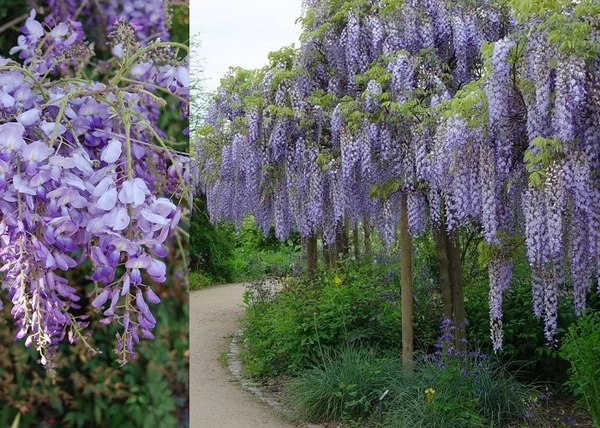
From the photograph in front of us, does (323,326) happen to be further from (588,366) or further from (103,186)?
(103,186)

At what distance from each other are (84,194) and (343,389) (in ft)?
8.64

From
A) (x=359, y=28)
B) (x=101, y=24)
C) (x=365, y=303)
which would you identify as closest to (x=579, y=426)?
(x=365, y=303)

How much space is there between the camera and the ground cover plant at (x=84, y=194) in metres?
0.86

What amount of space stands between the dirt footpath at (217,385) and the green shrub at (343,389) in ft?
0.49

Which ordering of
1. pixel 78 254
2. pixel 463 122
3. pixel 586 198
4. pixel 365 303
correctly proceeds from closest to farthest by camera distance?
pixel 78 254, pixel 586 198, pixel 463 122, pixel 365 303

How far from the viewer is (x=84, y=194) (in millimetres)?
908

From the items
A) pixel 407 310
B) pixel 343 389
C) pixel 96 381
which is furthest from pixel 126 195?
pixel 407 310

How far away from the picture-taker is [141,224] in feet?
2.82

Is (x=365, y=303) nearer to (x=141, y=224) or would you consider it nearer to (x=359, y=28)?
(x=359, y=28)

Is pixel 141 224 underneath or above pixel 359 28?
underneath

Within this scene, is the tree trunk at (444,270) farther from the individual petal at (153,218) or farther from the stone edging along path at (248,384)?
the individual petal at (153,218)

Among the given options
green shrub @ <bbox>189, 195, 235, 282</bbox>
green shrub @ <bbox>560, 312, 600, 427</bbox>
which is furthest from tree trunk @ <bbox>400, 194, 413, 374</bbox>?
green shrub @ <bbox>189, 195, 235, 282</bbox>

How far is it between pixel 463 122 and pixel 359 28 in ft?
4.61

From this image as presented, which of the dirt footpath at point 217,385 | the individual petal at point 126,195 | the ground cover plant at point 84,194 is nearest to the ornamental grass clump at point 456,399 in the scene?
the dirt footpath at point 217,385
